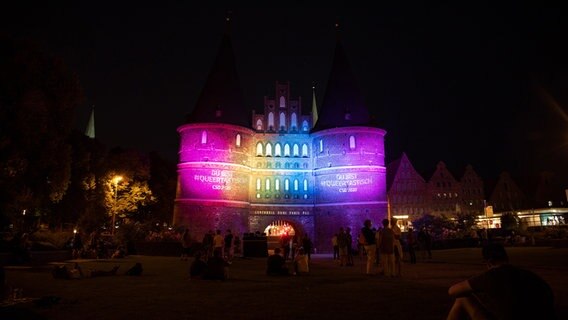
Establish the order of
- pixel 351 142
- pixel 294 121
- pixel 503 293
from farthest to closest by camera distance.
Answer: pixel 294 121 → pixel 351 142 → pixel 503 293

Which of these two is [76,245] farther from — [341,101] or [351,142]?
[341,101]

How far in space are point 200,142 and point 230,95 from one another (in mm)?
6661

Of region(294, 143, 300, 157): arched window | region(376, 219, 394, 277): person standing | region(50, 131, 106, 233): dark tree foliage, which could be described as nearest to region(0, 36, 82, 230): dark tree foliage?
region(50, 131, 106, 233): dark tree foliage

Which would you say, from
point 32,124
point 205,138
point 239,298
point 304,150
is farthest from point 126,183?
point 239,298

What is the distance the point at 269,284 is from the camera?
1292cm

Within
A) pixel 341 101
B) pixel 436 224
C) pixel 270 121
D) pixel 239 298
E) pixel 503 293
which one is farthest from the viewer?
pixel 436 224

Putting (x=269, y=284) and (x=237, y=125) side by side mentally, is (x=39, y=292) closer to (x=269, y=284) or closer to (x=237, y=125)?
(x=269, y=284)

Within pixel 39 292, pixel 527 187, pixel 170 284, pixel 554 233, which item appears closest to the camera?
pixel 39 292

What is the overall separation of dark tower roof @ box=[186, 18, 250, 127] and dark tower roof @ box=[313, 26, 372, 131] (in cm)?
849

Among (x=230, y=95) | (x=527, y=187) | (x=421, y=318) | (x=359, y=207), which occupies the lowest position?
(x=421, y=318)

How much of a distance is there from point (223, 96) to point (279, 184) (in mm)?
10906

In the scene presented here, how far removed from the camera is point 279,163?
46.7 meters

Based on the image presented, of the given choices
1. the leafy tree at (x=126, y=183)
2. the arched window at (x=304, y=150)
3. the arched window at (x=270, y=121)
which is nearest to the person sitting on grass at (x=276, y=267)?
the leafy tree at (x=126, y=183)

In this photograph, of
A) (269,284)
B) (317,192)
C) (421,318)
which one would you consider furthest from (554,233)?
(421,318)
